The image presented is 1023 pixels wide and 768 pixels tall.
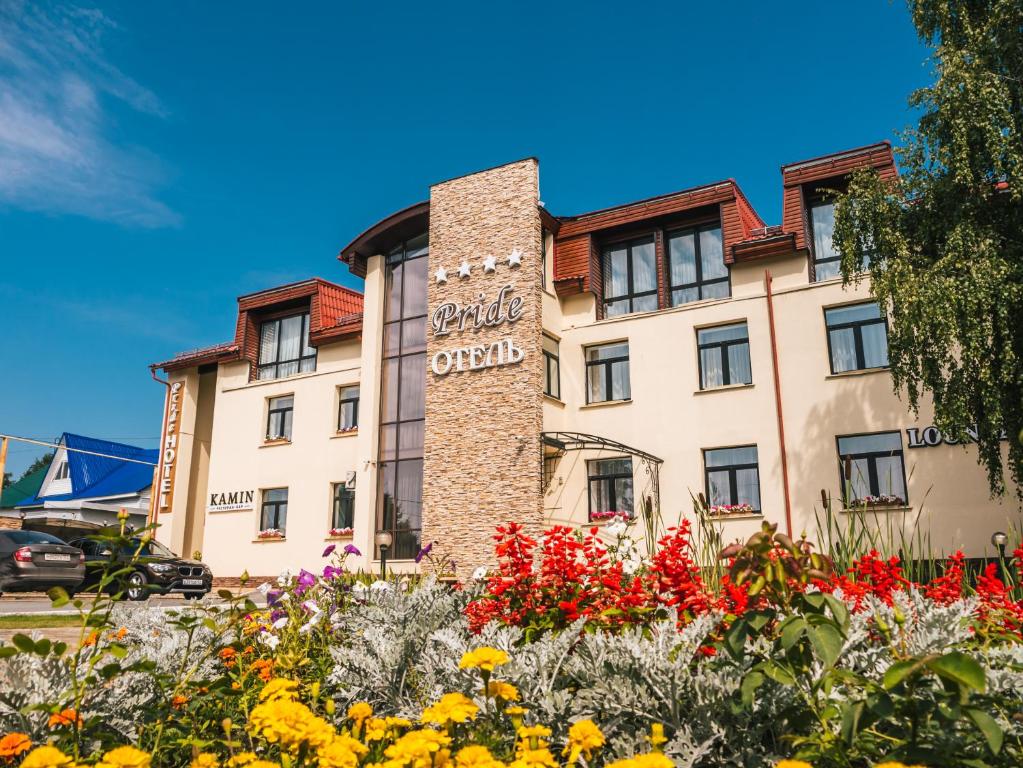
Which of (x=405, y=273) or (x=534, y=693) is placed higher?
(x=405, y=273)

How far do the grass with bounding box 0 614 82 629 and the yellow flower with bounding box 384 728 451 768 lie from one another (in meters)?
9.10

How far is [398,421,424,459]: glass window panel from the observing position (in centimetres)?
2077

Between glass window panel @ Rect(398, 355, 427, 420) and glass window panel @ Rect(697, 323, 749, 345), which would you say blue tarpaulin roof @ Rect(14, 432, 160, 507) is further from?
glass window panel @ Rect(697, 323, 749, 345)

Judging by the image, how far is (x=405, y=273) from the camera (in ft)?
73.0

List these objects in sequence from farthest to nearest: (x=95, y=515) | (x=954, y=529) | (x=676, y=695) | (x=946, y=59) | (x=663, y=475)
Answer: (x=95, y=515)
(x=663, y=475)
(x=954, y=529)
(x=946, y=59)
(x=676, y=695)

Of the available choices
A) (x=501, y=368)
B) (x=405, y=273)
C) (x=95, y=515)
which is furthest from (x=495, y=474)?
A: (x=95, y=515)

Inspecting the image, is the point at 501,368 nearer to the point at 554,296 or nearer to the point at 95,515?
the point at 554,296

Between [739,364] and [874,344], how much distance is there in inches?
114

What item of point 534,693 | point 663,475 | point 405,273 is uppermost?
point 405,273

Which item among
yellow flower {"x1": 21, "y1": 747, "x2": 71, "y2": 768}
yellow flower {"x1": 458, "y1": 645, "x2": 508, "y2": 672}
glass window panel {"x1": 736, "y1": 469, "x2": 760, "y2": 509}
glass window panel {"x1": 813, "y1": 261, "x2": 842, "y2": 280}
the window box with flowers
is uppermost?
glass window panel {"x1": 813, "y1": 261, "x2": 842, "y2": 280}

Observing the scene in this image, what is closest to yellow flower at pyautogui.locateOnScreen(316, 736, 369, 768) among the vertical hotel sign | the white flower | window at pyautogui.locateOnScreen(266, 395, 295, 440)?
the white flower

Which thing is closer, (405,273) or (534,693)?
(534,693)

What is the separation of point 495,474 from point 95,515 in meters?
32.8

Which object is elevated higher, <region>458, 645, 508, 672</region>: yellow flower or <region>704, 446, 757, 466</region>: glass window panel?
<region>704, 446, 757, 466</region>: glass window panel
